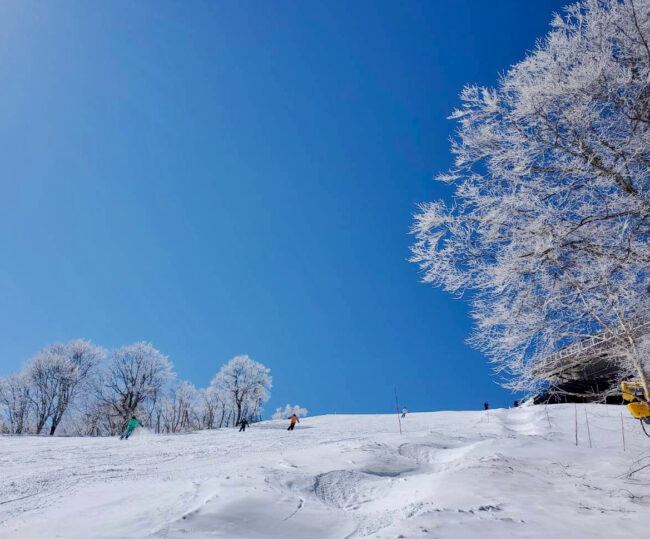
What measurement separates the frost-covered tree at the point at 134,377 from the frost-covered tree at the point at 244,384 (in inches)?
270

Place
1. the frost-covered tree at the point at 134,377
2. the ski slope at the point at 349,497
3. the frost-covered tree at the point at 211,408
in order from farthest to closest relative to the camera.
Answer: the frost-covered tree at the point at 211,408 < the frost-covered tree at the point at 134,377 < the ski slope at the point at 349,497

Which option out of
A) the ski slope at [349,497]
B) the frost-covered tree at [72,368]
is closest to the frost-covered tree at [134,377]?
the frost-covered tree at [72,368]

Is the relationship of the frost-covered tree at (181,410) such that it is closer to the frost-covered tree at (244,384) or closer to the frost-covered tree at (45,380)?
the frost-covered tree at (244,384)

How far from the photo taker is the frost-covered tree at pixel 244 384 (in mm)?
47094

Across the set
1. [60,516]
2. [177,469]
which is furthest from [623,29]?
[177,469]

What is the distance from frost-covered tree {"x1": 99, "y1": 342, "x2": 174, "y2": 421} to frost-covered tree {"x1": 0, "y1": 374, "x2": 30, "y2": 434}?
29.9 feet

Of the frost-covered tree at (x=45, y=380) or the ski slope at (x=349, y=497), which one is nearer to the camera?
the ski slope at (x=349, y=497)

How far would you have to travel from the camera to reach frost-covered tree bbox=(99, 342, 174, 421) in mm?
41062

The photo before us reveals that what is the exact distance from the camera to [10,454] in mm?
11273

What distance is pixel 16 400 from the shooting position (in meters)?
43.4

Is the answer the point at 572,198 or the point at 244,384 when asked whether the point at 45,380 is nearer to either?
the point at 244,384

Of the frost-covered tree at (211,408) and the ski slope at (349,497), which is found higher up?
the frost-covered tree at (211,408)

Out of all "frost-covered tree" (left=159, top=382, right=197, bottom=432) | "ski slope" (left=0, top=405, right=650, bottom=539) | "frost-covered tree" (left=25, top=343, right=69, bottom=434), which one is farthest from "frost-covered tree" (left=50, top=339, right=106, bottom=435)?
"ski slope" (left=0, top=405, right=650, bottom=539)

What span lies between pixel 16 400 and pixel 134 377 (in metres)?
13.8
